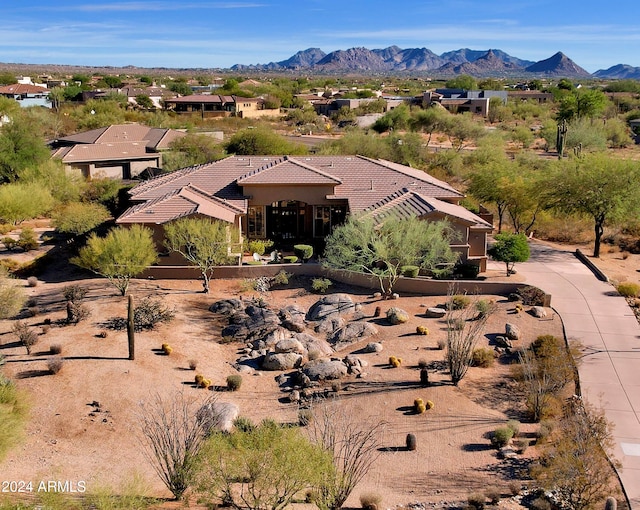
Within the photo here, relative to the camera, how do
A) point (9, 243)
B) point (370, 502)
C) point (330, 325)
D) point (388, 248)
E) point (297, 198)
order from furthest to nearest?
point (9, 243)
point (297, 198)
point (388, 248)
point (330, 325)
point (370, 502)

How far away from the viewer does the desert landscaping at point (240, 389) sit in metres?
20.0

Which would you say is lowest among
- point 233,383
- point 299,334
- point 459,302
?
point 233,383

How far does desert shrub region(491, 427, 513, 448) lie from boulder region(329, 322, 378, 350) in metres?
9.25

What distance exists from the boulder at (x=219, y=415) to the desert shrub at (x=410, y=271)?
14254 millimetres

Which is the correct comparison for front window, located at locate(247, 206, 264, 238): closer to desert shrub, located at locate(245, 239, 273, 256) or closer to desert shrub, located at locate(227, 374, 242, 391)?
desert shrub, located at locate(245, 239, 273, 256)

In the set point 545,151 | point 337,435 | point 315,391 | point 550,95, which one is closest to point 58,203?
point 315,391

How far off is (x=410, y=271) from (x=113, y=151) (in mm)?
39018

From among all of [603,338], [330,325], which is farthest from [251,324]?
[603,338]

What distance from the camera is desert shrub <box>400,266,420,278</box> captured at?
3538 cm

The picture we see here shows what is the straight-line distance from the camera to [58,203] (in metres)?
49.0

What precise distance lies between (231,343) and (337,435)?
9.14 m

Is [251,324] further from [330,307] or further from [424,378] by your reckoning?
[424,378]

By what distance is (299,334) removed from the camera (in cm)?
3003

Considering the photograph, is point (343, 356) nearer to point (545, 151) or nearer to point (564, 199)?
point (564, 199)
